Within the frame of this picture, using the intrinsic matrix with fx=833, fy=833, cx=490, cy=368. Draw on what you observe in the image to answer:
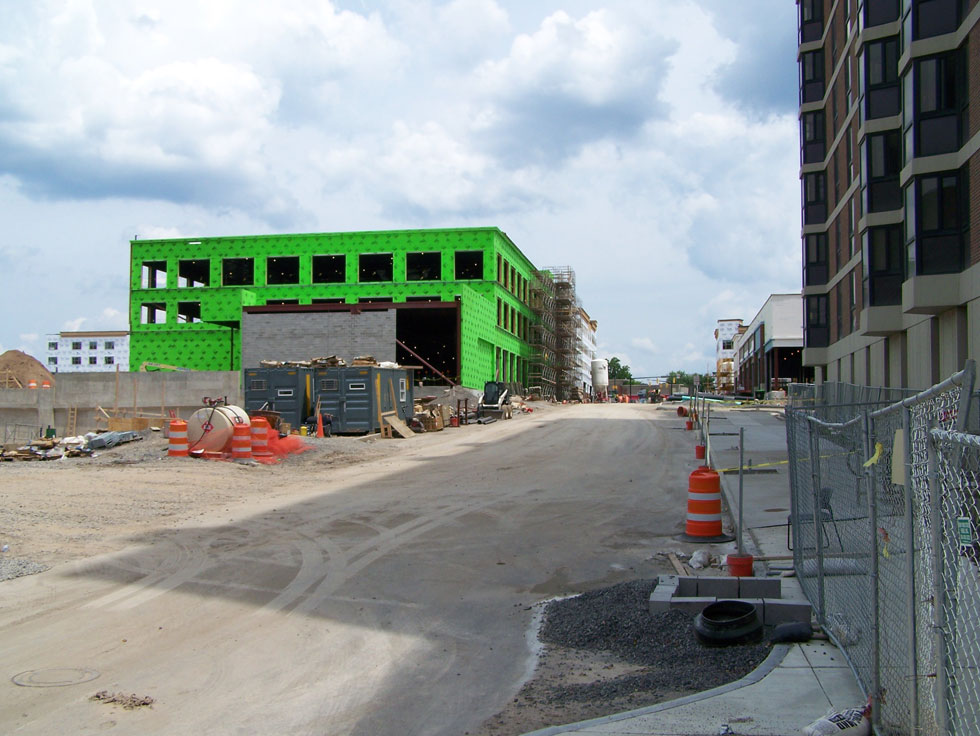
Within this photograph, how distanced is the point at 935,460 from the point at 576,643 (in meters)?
4.03

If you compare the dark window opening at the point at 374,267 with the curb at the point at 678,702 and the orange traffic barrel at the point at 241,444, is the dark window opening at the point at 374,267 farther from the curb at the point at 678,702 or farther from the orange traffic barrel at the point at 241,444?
the curb at the point at 678,702

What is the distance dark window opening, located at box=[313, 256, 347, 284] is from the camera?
207ft

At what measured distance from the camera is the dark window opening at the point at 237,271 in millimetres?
64875

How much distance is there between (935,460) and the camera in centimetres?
352

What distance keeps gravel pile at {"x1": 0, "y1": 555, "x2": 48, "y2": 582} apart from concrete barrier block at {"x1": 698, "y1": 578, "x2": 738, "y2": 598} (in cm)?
723

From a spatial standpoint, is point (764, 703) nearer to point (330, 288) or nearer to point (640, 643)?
point (640, 643)

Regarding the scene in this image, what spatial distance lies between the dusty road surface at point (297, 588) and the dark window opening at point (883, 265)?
1455 cm

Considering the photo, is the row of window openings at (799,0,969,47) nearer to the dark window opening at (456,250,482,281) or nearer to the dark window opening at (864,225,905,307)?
the dark window opening at (864,225,905,307)

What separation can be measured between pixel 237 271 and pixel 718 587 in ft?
207

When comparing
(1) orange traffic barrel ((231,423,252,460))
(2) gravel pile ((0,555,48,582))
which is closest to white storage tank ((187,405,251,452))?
(1) orange traffic barrel ((231,423,252,460))

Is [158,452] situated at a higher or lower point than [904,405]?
lower

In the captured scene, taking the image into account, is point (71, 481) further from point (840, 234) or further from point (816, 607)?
point (840, 234)

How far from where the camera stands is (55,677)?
609 cm

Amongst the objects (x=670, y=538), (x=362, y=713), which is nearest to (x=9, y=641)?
(x=362, y=713)
